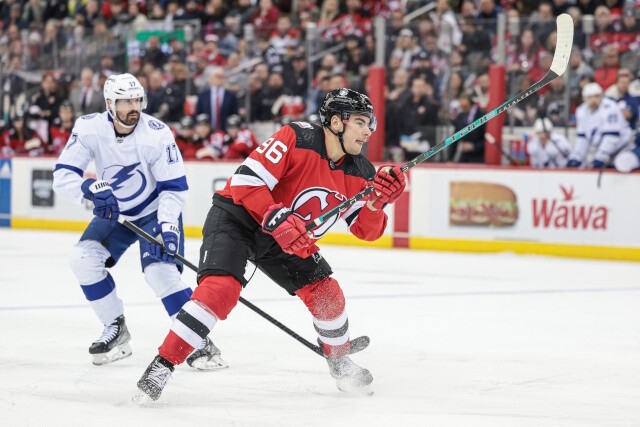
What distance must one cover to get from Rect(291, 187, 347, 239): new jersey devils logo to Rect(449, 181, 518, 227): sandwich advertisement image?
232 inches

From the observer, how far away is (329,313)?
4.12 meters

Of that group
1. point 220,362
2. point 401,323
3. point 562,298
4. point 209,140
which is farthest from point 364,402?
point 209,140

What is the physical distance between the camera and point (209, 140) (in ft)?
35.7

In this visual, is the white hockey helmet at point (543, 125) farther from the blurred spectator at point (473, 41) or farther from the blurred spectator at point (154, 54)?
the blurred spectator at point (154, 54)

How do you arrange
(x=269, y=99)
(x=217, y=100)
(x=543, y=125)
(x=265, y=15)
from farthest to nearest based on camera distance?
(x=265, y=15) → (x=217, y=100) → (x=269, y=99) → (x=543, y=125)

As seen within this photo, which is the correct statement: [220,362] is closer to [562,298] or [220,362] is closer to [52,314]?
[52,314]

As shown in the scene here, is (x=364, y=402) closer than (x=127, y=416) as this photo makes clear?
No

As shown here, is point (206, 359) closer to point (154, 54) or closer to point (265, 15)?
point (154, 54)

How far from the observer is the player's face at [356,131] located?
12.9 ft

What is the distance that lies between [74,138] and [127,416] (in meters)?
1.56

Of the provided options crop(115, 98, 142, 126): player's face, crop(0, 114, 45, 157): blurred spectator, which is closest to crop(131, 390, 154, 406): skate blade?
crop(115, 98, 142, 126): player's face

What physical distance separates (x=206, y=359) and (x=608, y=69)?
5973 millimetres

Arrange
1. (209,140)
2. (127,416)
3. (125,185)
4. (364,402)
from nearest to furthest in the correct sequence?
(127,416) → (364,402) → (125,185) → (209,140)

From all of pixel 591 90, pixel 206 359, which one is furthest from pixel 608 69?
pixel 206 359
